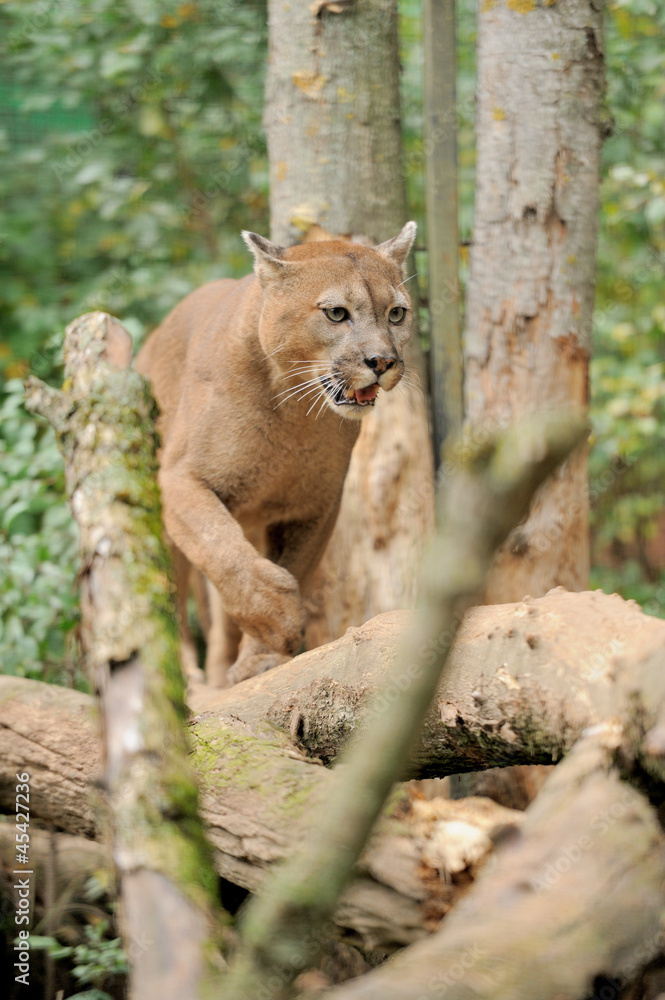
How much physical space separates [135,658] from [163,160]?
16.8 feet

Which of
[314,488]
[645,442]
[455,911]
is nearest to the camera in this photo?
[455,911]

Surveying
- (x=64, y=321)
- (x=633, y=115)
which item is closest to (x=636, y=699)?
(x=64, y=321)

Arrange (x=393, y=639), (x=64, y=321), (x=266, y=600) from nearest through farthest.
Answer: (x=393, y=639) < (x=266, y=600) < (x=64, y=321)

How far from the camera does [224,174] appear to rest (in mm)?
6641

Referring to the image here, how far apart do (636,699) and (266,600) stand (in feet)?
6.20

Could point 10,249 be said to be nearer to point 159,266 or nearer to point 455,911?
point 159,266

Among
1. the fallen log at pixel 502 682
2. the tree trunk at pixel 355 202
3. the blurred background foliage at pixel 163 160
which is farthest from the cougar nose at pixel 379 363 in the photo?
the blurred background foliage at pixel 163 160

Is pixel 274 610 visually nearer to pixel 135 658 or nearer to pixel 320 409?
pixel 320 409

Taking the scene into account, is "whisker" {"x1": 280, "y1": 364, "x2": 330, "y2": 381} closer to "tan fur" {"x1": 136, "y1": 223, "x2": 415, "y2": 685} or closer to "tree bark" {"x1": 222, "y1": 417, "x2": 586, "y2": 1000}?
"tan fur" {"x1": 136, "y1": 223, "x2": 415, "y2": 685}

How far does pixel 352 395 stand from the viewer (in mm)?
3611

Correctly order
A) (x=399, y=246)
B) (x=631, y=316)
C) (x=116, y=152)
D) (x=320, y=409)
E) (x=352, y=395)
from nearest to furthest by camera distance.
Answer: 1. (x=352, y=395)
2. (x=320, y=409)
3. (x=399, y=246)
4. (x=116, y=152)
5. (x=631, y=316)

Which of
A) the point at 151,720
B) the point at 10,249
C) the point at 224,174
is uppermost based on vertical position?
the point at 224,174

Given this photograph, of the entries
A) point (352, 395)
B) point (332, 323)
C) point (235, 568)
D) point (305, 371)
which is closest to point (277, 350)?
point (305, 371)

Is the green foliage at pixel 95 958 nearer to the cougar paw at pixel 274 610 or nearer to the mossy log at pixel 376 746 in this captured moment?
the mossy log at pixel 376 746
